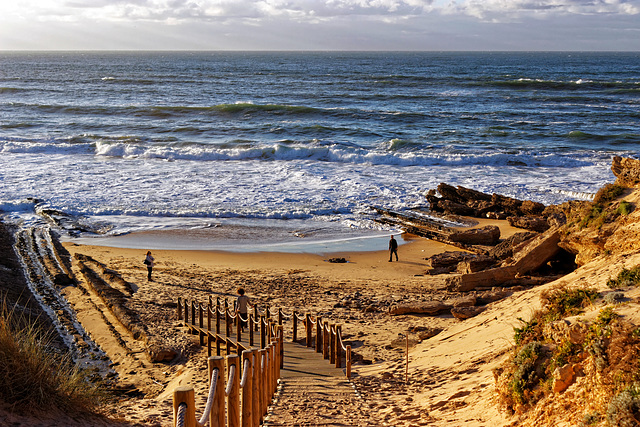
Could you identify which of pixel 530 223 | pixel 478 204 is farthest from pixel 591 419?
pixel 478 204

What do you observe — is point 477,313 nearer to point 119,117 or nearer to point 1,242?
point 1,242

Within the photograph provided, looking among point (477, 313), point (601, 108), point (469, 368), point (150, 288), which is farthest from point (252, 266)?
point (601, 108)

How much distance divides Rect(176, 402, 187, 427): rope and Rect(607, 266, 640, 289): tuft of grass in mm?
5497

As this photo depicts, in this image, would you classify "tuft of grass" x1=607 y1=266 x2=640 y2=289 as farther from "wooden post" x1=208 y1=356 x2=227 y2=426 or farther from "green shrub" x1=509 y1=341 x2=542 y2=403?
"wooden post" x1=208 y1=356 x2=227 y2=426

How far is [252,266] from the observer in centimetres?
1620

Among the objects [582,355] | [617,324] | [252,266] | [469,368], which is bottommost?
[252,266]

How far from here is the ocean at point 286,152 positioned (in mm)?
22234

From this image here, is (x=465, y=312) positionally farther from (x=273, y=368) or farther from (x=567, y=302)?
(x=273, y=368)

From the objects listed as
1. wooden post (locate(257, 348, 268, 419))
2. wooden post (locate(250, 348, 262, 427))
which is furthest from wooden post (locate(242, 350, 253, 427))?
wooden post (locate(257, 348, 268, 419))

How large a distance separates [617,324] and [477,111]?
1937 inches

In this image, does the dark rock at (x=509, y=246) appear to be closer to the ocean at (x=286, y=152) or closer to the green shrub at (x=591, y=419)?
the ocean at (x=286, y=152)

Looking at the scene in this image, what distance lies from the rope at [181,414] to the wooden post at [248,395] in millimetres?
1292

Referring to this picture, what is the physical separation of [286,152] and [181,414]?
32916 millimetres

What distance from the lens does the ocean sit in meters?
22.2
